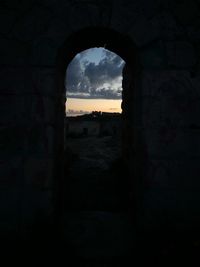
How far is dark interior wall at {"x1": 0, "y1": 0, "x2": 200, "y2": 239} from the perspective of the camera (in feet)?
11.6

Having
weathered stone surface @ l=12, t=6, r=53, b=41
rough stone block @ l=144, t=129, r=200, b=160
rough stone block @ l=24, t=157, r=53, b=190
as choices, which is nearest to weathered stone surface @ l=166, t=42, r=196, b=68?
rough stone block @ l=144, t=129, r=200, b=160

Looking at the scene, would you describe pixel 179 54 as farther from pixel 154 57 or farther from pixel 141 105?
pixel 141 105

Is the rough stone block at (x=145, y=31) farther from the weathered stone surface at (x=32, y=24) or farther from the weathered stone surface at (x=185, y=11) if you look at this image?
the weathered stone surface at (x=32, y=24)

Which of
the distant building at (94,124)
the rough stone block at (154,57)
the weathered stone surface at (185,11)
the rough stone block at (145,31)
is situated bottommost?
the distant building at (94,124)

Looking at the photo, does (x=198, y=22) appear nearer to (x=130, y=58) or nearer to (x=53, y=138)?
(x=130, y=58)

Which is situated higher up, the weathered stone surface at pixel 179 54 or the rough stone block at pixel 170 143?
the weathered stone surface at pixel 179 54

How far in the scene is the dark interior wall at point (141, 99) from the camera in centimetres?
354

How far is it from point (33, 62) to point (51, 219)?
194cm

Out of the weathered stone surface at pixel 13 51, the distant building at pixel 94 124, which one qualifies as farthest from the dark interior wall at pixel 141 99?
the distant building at pixel 94 124

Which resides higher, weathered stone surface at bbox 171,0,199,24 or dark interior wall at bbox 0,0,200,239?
weathered stone surface at bbox 171,0,199,24

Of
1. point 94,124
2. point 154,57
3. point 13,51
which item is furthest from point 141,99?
point 94,124

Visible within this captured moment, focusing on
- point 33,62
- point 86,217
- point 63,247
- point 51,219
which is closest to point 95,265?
point 63,247

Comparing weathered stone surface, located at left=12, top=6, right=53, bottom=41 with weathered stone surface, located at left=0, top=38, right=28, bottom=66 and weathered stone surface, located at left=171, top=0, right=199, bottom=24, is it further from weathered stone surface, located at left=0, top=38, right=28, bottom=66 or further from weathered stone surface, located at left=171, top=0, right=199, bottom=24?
weathered stone surface, located at left=171, top=0, right=199, bottom=24

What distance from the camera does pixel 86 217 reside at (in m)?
4.64
